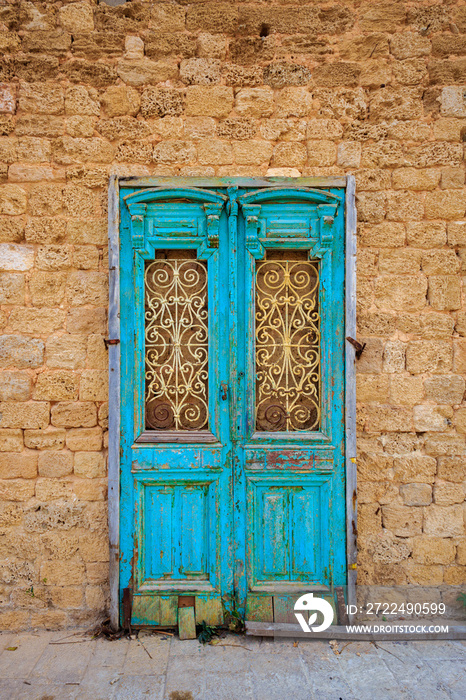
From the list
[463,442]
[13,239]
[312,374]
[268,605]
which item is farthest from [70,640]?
[463,442]

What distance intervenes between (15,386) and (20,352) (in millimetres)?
229

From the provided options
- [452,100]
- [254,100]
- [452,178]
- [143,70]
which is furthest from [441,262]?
[143,70]

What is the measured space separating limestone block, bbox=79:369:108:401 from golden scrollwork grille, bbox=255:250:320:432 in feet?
3.38

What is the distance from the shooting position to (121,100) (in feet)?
9.32

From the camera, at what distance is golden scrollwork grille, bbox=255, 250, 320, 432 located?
2.87 metres

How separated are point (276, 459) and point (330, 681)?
1.23m

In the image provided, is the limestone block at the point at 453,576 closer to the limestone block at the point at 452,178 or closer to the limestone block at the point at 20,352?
the limestone block at the point at 452,178

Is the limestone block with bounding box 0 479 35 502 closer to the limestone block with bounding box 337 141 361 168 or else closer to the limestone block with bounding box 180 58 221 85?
the limestone block with bounding box 180 58 221 85

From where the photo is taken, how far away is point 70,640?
8.82 feet

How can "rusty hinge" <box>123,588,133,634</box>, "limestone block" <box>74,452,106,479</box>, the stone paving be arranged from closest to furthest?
the stone paving → "rusty hinge" <box>123,588,133,634</box> → "limestone block" <box>74,452,106,479</box>

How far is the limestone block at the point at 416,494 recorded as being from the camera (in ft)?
9.27

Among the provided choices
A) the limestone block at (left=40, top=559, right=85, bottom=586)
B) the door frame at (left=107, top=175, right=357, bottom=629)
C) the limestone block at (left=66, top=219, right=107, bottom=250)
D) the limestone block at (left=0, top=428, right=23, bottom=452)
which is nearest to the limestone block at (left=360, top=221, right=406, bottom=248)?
the door frame at (left=107, top=175, right=357, bottom=629)

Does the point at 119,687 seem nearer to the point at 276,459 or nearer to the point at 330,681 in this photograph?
the point at 330,681

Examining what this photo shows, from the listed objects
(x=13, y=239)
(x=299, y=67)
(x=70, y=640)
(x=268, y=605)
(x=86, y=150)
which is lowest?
(x=70, y=640)
